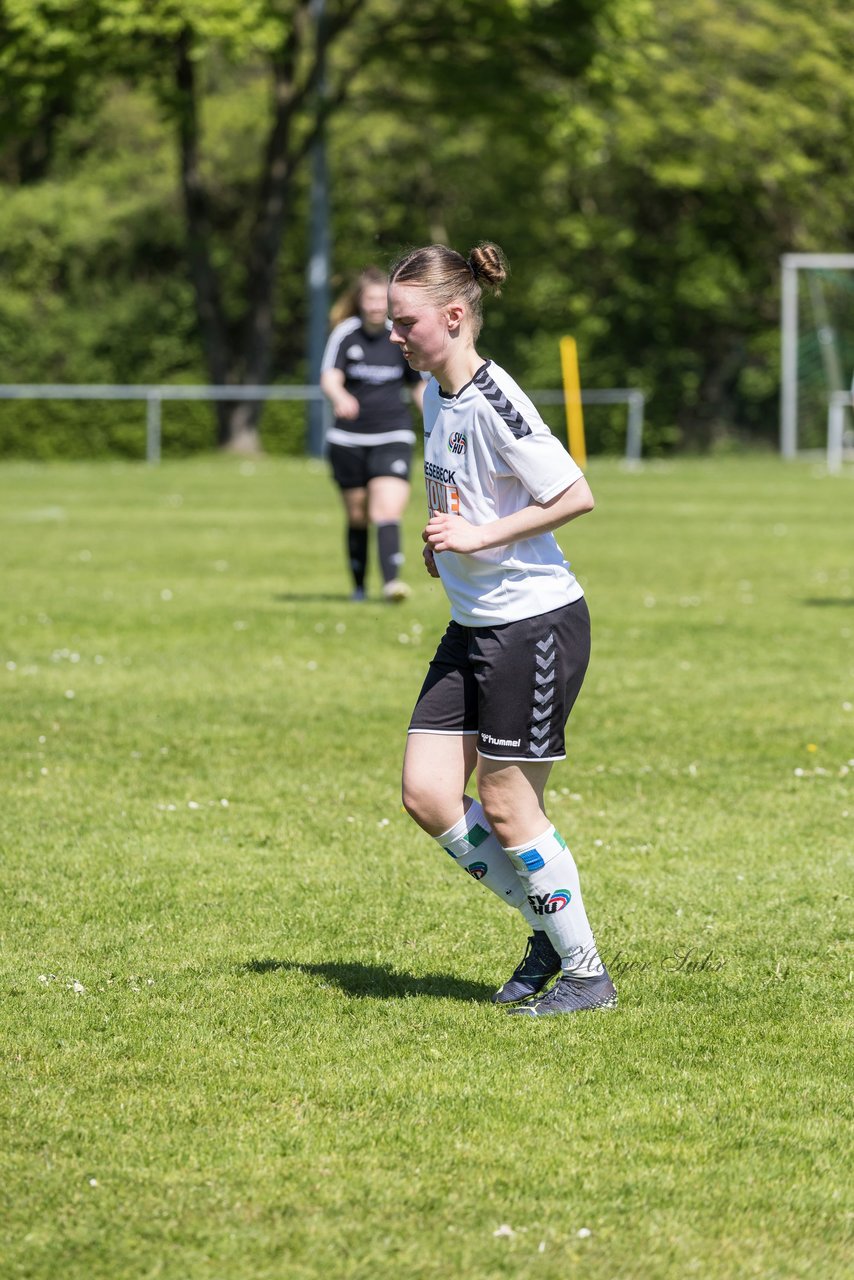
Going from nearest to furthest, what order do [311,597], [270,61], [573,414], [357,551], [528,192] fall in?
[357,551] → [311,597] → [573,414] → [270,61] → [528,192]

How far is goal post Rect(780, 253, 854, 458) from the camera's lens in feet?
112

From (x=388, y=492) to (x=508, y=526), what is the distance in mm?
9041

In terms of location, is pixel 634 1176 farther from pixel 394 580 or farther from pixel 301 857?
pixel 394 580

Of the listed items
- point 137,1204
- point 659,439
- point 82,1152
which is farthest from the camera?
point 659,439

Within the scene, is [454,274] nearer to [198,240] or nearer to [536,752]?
[536,752]

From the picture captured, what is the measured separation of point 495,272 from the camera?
4.92m

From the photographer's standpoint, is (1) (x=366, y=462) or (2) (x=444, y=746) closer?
(2) (x=444, y=746)

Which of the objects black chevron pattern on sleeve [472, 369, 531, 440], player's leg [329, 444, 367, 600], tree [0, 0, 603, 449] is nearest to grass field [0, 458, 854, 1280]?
black chevron pattern on sleeve [472, 369, 531, 440]

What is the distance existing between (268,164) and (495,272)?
34.4 m

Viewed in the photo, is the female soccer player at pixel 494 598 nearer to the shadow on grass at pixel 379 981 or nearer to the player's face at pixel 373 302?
the shadow on grass at pixel 379 981

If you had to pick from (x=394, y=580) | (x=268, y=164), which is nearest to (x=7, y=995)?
(x=394, y=580)

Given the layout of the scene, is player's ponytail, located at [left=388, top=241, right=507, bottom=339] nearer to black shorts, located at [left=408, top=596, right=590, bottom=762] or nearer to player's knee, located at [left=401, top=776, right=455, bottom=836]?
black shorts, located at [left=408, top=596, right=590, bottom=762]

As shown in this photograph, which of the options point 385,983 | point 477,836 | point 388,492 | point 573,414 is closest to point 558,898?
point 477,836

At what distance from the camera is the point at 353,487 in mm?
14023
